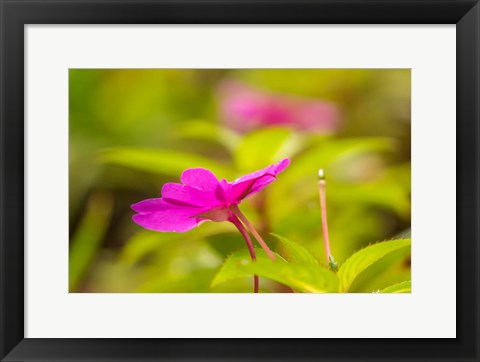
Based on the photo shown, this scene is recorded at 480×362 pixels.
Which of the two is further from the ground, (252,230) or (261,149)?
(261,149)

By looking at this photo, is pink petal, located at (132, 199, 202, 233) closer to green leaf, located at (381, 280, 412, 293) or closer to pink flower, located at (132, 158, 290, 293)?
pink flower, located at (132, 158, 290, 293)

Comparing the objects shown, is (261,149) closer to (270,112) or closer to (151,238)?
(270,112)

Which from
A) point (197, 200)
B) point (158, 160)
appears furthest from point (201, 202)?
point (158, 160)

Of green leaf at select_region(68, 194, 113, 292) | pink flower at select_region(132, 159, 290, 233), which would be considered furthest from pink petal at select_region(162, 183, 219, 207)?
green leaf at select_region(68, 194, 113, 292)

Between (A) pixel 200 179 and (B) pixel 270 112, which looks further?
(B) pixel 270 112

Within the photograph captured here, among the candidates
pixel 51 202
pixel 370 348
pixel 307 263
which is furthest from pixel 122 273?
pixel 370 348

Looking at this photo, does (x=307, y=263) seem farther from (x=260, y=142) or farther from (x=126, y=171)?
(x=126, y=171)

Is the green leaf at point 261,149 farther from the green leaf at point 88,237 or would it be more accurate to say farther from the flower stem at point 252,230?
the green leaf at point 88,237
